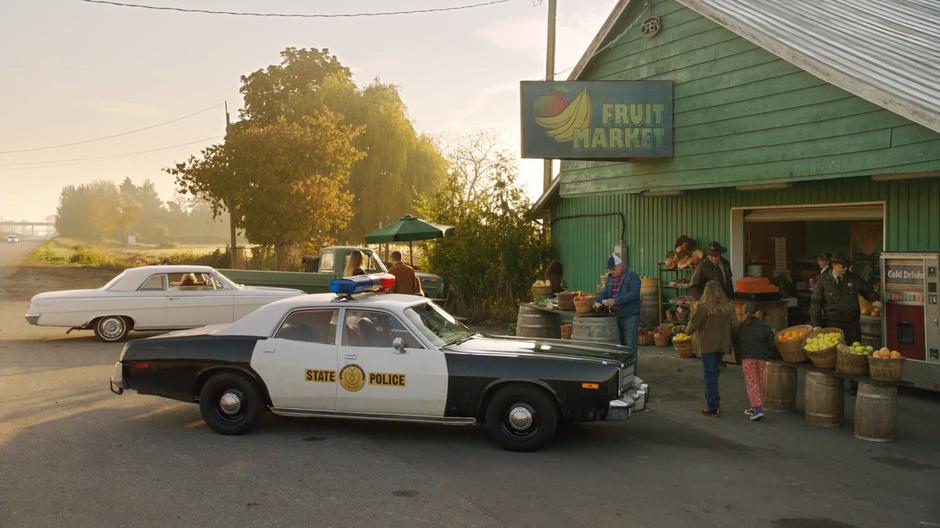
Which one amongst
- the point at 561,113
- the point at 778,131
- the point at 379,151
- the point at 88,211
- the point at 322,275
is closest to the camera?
the point at 778,131

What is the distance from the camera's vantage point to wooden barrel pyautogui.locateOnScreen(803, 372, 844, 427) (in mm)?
8797

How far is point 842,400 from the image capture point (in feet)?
29.1

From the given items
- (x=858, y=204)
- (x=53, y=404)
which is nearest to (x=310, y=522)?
(x=53, y=404)

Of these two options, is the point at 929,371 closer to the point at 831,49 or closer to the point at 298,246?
the point at 831,49

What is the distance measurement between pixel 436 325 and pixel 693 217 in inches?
320

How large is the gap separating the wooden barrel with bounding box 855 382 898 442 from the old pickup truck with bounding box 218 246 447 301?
1014 cm

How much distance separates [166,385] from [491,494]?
12.7 feet

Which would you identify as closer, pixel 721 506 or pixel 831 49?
pixel 721 506

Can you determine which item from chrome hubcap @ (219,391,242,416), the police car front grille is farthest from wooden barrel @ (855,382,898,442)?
chrome hubcap @ (219,391,242,416)

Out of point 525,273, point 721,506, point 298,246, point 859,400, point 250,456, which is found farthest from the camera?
point 298,246

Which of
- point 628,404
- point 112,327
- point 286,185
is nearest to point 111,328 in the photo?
point 112,327

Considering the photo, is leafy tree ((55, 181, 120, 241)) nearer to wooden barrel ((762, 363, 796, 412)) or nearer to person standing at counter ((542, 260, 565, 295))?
person standing at counter ((542, 260, 565, 295))

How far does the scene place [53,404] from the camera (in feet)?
31.5

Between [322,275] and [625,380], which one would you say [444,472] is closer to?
[625,380]
